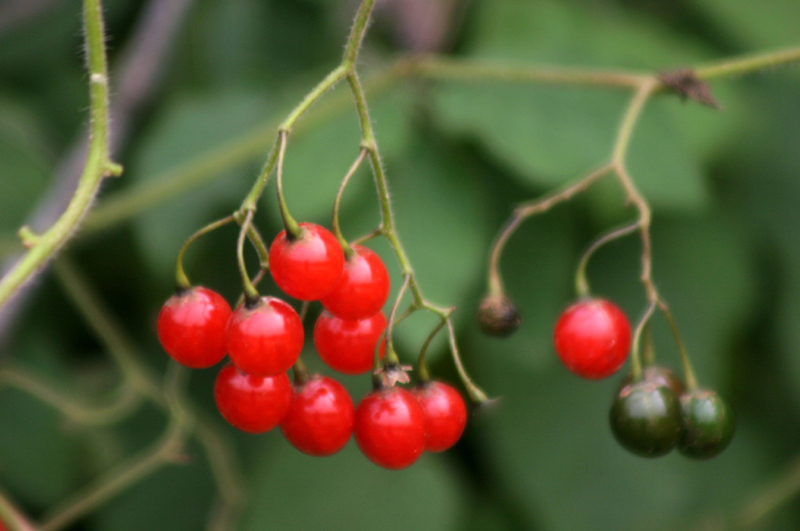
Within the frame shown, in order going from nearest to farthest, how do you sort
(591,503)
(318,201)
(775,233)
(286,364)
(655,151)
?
(286,364), (318,201), (655,151), (591,503), (775,233)

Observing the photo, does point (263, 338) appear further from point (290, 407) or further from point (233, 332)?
point (290, 407)

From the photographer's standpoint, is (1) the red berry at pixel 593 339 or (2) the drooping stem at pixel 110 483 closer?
(1) the red berry at pixel 593 339

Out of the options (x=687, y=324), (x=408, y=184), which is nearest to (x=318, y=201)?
(x=408, y=184)

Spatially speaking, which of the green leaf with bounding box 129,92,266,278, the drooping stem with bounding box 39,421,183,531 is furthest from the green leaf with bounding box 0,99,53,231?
the drooping stem with bounding box 39,421,183,531

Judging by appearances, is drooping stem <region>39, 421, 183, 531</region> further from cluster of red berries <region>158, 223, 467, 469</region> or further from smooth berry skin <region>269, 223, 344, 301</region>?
smooth berry skin <region>269, 223, 344, 301</region>

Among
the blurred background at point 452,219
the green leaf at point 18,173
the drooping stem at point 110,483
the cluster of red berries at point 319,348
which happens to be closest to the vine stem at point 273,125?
the blurred background at point 452,219

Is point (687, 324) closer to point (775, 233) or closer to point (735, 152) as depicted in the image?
point (775, 233)

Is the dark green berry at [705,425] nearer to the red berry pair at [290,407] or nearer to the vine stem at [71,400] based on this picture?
the red berry pair at [290,407]
